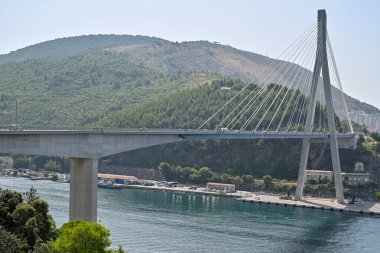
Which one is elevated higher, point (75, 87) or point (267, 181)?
point (75, 87)

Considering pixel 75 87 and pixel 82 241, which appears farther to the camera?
pixel 75 87

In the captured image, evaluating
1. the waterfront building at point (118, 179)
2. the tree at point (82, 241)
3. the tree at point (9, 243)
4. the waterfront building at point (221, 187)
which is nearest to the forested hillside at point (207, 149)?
the waterfront building at point (221, 187)

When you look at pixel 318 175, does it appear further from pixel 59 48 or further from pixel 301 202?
pixel 59 48

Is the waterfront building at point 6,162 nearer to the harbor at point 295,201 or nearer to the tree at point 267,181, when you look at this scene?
the harbor at point 295,201

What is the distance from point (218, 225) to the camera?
39.5 m

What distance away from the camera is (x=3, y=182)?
191 ft

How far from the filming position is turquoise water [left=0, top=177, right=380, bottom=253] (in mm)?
33094

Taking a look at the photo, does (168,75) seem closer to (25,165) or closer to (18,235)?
(25,165)

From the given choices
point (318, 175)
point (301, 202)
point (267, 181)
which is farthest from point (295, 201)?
point (267, 181)

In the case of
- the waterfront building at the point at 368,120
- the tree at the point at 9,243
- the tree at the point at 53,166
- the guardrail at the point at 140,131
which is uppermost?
the waterfront building at the point at 368,120

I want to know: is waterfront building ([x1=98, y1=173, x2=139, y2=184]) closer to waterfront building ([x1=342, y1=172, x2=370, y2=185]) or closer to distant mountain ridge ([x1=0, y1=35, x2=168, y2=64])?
waterfront building ([x1=342, y1=172, x2=370, y2=185])

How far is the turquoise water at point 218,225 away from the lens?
3309 cm

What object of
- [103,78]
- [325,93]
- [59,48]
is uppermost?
[59,48]

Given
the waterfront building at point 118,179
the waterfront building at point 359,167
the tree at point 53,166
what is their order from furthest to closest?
the tree at point 53,166 → the waterfront building at point 118,179 → the waterfront building at point 359,167
